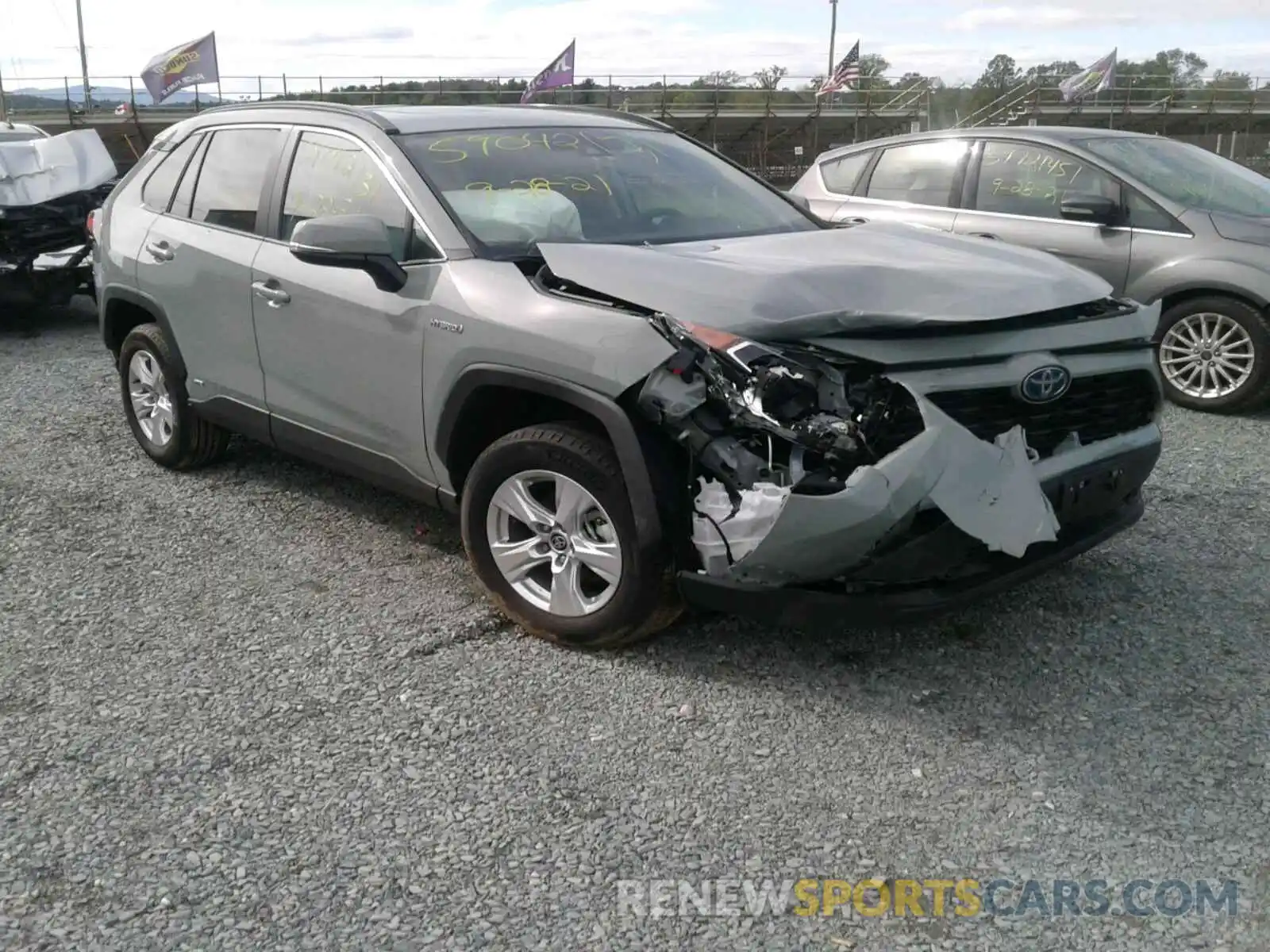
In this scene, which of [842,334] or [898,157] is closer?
[842,334]

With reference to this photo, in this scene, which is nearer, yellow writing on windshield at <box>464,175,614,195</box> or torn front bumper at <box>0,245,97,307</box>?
yellow writing on windshield at <box>464,175,614,195</box>

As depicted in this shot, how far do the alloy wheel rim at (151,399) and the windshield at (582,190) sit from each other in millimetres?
2089

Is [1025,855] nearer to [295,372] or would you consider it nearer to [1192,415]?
[295,372]

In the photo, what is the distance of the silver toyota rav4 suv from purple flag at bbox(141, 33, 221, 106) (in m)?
34.5

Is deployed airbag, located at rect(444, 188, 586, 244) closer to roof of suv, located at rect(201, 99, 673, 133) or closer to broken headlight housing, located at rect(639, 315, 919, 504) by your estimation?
roof of suv, located at rect(201, 99, 673, 133)

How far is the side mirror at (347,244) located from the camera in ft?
11.9

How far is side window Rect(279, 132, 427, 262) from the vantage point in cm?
395

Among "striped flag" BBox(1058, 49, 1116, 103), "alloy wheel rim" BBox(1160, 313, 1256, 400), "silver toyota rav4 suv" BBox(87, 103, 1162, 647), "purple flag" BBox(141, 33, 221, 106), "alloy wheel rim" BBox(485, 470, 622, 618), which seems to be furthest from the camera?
"striped flag" BBox(1058, 49, 1116, 103)

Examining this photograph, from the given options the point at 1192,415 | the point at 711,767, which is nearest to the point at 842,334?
the point at 711,767

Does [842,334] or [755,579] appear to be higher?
[842,334]

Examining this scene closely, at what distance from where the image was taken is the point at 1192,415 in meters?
6.45

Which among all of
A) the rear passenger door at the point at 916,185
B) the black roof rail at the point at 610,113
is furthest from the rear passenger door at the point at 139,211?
the rear passenger door at the point at 916,185

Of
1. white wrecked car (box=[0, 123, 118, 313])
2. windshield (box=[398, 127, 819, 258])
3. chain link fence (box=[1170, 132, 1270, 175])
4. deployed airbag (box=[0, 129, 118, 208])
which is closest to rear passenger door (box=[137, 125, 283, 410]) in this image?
windshield (box=[398, 127, 819, 258])

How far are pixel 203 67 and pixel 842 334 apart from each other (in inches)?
1473
